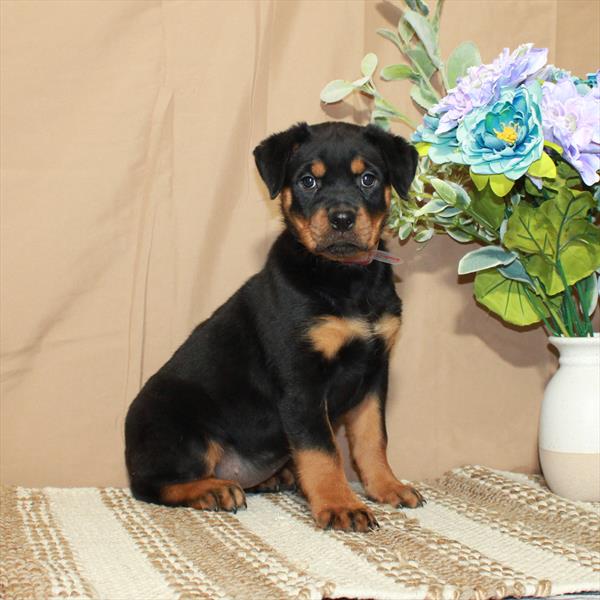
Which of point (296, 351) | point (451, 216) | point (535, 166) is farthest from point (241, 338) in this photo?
point (535, 166)

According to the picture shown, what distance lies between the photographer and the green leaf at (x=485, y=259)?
2764 millimetres

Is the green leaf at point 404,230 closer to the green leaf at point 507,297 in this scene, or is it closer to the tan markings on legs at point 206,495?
the green leaf at point 507,297

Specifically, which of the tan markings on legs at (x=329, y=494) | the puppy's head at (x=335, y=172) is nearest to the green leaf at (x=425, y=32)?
the puppy's head at (x=335, y=172)

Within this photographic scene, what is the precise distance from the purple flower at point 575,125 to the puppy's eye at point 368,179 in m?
0.52

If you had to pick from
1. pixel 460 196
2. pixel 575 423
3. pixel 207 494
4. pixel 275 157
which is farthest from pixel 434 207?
pixel 207 494

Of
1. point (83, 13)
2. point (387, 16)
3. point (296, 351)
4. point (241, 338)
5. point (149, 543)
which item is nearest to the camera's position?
point (149, 543)

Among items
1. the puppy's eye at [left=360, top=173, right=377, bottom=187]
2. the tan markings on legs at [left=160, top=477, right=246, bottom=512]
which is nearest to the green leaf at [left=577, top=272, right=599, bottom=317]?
the puppy's eye at [left=360, top=173, right=377, bottom=187]

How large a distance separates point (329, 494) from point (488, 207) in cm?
106

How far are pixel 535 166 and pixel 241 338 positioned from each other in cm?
104

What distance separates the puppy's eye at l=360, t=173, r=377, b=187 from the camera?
8.40 feet

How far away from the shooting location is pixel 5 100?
9.33ft

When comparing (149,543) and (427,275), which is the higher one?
(427,275)

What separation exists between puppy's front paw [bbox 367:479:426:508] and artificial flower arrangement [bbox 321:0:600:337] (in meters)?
0.71

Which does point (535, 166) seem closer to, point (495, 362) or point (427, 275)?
point (427, 275)
